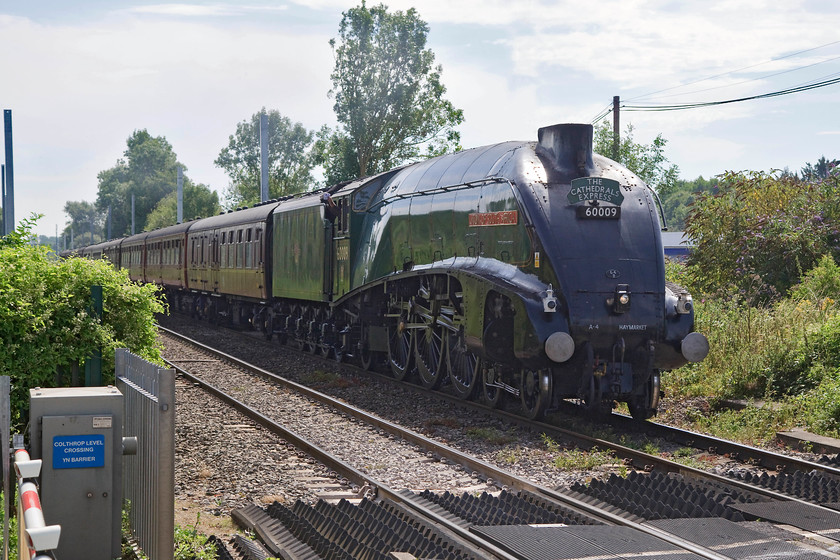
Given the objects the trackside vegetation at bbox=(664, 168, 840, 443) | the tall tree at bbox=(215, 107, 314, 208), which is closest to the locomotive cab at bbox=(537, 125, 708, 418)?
the trackside vegetation at bbox=(664, 168, 840, 443)

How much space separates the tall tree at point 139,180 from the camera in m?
105

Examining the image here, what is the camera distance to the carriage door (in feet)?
54.1

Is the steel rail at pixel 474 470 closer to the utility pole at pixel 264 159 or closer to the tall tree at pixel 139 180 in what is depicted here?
the utility pole at pixel 264 159

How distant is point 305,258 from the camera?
61.9 ft

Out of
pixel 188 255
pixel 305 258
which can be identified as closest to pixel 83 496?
pixel 305 258

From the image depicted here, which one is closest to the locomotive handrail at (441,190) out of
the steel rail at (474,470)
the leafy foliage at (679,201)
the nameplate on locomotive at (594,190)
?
the nameplate on locomotive at (594,190)

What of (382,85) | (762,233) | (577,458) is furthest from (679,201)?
(577,458)

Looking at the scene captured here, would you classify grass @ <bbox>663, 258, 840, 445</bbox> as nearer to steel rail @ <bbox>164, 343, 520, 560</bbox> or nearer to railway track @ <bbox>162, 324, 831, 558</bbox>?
railway track @ <bbox>162, 324, 831, 558</bbox>

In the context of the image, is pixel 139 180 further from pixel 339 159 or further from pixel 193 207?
pixel 339 159

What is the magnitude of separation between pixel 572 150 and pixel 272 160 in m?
71.1

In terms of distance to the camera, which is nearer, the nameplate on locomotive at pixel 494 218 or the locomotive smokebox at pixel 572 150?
the nameplate on locomotive at pixel 494 218

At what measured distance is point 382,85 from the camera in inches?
1849

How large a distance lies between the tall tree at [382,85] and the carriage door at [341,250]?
29.8 metres

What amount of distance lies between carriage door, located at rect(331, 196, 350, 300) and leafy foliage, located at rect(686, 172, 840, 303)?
7.79 meters
